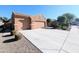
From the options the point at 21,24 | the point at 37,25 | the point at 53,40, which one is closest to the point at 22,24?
the point at 21,24

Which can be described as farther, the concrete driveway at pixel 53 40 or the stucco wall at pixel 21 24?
the stucco wall at pixel 21 24

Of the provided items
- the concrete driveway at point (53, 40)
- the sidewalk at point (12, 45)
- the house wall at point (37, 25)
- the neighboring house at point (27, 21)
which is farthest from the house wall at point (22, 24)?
the sidewalk at point (12, 45)

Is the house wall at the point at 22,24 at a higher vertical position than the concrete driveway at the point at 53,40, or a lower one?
higher

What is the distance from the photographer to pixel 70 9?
6988mm

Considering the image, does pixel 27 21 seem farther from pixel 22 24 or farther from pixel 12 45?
pixel 12 45

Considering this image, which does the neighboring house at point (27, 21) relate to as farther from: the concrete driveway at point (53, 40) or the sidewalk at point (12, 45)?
the sidewalk at point (12, 45)

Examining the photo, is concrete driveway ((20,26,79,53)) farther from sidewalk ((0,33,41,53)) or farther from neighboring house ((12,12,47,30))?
sidewalk ((0,33,41,53))

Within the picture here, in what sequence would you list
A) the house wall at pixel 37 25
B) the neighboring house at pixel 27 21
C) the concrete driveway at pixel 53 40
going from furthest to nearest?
1. the house wall at pixel 37 25
2. the neighboring house at pixel 27 21
3. the concrete driveway at pixel 53 40

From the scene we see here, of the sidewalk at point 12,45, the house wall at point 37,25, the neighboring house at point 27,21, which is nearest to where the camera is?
the sidewalk at point 12,45

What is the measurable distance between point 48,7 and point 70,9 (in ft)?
3.91

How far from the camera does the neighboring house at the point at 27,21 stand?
6.90m

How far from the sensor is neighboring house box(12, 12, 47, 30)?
6.90 m
